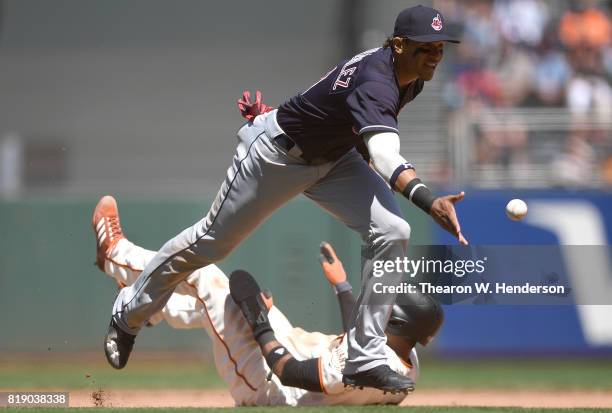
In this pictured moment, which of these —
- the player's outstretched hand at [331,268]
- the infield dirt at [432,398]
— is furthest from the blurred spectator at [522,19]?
the player's outstretched hand at [331,268]

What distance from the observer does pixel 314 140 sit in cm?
476

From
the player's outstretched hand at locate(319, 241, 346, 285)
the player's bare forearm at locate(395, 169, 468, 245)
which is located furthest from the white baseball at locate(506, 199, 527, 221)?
the player's outstretched hand at locate(319, 241, 346, 285)

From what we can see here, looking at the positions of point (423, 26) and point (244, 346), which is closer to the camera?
point (423, 26)

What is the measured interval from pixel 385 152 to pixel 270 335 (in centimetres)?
133

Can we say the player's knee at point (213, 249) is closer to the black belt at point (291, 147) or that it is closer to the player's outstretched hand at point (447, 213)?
the black belt at point (291, 147)

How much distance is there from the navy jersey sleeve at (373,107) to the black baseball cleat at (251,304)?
1197 millimetres

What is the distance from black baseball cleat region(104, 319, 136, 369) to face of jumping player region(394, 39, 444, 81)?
2104 mm

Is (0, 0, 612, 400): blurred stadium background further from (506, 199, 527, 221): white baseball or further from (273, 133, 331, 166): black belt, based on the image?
(273, 133, 331, 166): black belt

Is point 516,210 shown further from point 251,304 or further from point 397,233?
point 251,304

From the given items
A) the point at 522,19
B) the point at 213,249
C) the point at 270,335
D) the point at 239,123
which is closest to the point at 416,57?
the point at 213,249

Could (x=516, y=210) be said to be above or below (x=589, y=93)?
above

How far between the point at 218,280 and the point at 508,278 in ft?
5.27

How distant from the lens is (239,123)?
12625 mm

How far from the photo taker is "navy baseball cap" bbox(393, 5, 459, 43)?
4453 millimetres
